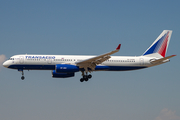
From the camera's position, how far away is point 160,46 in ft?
203

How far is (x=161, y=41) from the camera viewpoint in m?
62.5

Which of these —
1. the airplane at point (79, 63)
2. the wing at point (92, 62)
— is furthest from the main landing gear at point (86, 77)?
the wing at point (92, 62)

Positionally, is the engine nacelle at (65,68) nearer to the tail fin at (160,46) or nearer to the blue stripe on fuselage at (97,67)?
the blue stripe on fuselage at (97,67)

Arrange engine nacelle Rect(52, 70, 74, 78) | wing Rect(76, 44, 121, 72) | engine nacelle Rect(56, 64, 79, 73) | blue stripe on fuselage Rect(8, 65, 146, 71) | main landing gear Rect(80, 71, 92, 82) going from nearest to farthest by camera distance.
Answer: wing Rect(76, 44, 121, 72) → engine nacelle Rect(56, 64, 79, 73) → blue stripe on fuselage Rect(8, 65, 146, 71) → main landing gear Rect(80, 71, 92, 82) → engine nacelle Rect(52, 70, 74, 78)

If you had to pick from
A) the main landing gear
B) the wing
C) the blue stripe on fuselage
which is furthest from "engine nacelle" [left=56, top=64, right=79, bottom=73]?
the main landing gear

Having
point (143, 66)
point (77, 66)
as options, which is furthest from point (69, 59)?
point (143, 66)

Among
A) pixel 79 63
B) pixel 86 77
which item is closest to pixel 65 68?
pixel 79 63

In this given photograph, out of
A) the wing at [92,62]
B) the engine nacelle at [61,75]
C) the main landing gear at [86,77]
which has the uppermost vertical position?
the wing at [92,62]

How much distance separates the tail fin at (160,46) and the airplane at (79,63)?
2.25ft

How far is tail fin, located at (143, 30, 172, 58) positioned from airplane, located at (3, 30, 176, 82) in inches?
27.0

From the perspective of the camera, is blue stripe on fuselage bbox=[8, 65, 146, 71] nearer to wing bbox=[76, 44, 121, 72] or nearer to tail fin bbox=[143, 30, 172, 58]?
wing bbox=[76, 44, 121, 72]

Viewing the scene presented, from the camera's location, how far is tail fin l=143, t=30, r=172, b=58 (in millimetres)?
61125

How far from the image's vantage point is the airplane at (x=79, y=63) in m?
53.7

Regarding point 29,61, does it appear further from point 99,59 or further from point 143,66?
point 143,66
